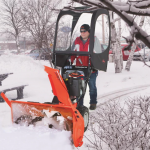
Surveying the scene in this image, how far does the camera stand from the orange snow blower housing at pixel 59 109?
113 inches

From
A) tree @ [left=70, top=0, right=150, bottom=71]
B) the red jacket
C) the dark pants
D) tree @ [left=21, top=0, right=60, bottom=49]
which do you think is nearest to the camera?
tree @ [left=70, top=0, right=150, bottom=71]

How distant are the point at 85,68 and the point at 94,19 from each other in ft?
2.93

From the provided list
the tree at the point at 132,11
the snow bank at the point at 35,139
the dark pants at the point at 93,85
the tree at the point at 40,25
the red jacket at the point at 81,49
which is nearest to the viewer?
the tree at the point at 132,11

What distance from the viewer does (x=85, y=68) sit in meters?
4.12

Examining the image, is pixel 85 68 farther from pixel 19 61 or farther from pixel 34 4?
pixel 19 61

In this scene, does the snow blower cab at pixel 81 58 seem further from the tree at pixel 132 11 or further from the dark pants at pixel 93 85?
the tree at pixel 132 11

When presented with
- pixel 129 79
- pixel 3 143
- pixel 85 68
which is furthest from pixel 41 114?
pixel 129 79

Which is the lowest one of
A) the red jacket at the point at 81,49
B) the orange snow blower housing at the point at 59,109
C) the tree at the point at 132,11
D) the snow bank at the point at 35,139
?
the snow bank at the point at 35,139

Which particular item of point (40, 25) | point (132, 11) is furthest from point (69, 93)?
point (40, 25)

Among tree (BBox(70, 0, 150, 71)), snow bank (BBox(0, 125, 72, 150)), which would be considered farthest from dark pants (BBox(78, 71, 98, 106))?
tree (BBox(70, 0, 150, 71))

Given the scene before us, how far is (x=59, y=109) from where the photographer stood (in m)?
3.03

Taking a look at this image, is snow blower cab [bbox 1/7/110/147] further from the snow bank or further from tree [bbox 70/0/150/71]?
tree [bbox 70/0/150/71]

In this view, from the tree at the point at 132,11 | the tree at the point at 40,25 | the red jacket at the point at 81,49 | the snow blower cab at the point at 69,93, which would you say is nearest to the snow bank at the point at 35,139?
the snow blower cab at the point at 69,93

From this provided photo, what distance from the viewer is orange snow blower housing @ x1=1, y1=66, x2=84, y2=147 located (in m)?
2.87
